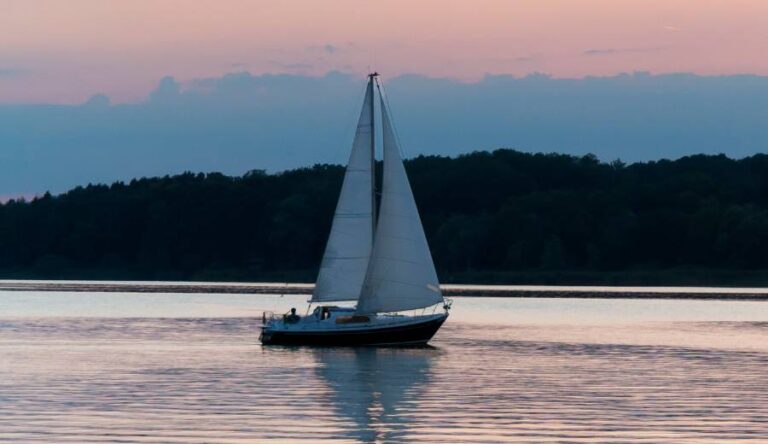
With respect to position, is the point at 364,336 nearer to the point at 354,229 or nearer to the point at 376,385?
the point at 354,229

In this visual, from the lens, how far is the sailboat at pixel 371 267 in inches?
2569

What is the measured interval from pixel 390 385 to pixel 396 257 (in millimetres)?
17298

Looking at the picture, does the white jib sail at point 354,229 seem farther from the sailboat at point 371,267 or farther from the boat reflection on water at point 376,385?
the boat reflection on water at point 376,385

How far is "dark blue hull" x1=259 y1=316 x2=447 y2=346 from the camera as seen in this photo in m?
65.3

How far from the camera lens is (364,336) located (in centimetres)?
6525

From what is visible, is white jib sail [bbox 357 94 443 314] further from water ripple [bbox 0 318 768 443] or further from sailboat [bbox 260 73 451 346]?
water ripple [bbox 0 318 768 443]

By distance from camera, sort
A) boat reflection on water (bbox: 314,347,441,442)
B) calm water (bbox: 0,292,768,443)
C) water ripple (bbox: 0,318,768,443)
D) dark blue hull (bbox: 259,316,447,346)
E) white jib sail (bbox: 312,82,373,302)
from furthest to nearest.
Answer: white jib sail (bbox: 312,82,373,302) → dark blue hull (bbox: 259,316,447,346) → boat reflection on water (bbox: 314,347,441,442) → calm water (bbox: 0,292,768,443) → water ripple (bbox: 0,318,768,443)

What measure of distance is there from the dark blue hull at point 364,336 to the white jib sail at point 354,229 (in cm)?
193

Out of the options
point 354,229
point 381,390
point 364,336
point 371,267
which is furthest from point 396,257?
point 381,390

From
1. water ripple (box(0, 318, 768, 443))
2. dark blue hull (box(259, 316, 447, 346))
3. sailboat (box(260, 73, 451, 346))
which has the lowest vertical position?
water ripple (box(0, 318, 768, 443))

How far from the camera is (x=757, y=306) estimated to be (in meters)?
115

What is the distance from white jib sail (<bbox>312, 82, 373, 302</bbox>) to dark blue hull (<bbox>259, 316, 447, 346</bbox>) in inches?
76.1

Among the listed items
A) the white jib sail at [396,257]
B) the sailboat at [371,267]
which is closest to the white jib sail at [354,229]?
the sailboat at [371,267]

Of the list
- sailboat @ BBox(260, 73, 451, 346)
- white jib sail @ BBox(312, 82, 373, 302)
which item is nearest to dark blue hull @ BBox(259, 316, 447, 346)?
sailboat @ BBox(260, 73, 451, 346)
